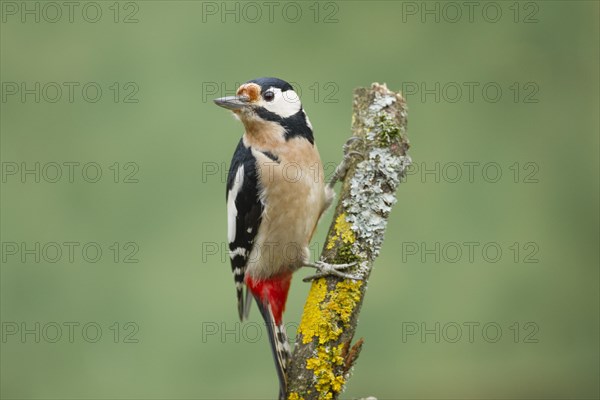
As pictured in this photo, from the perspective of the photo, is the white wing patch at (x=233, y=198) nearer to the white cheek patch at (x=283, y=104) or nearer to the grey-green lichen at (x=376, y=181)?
the white cheek patch at (x=283, y=104)

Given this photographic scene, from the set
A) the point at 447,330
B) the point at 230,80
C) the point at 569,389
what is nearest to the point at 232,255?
the point at 230,80

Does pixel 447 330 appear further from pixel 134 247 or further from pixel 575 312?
pixel 134 247

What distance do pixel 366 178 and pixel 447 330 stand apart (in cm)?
305

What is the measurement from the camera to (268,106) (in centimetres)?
315

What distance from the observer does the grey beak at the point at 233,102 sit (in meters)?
3.06

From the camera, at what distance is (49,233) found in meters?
5.16

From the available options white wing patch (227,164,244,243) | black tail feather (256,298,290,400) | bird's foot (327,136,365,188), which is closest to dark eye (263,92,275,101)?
white wing patch (227,164,244,243)

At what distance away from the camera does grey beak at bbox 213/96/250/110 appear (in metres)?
3.06

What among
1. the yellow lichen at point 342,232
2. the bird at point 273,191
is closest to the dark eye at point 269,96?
the bird at point 273,191

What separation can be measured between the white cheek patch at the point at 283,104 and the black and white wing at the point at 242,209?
0.70 ft

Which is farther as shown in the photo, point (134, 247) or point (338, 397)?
point (134, 247)

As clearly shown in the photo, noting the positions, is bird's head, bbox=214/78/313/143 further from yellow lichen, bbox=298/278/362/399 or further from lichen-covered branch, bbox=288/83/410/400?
yellow lichen, bbox=298/278/362/399

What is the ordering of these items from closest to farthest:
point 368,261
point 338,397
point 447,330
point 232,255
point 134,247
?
point 338,397 < point 368,261 < point 232,255 < point 134,247 < point 447,330

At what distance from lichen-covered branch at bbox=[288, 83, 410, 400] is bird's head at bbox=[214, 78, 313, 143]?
0.37m
